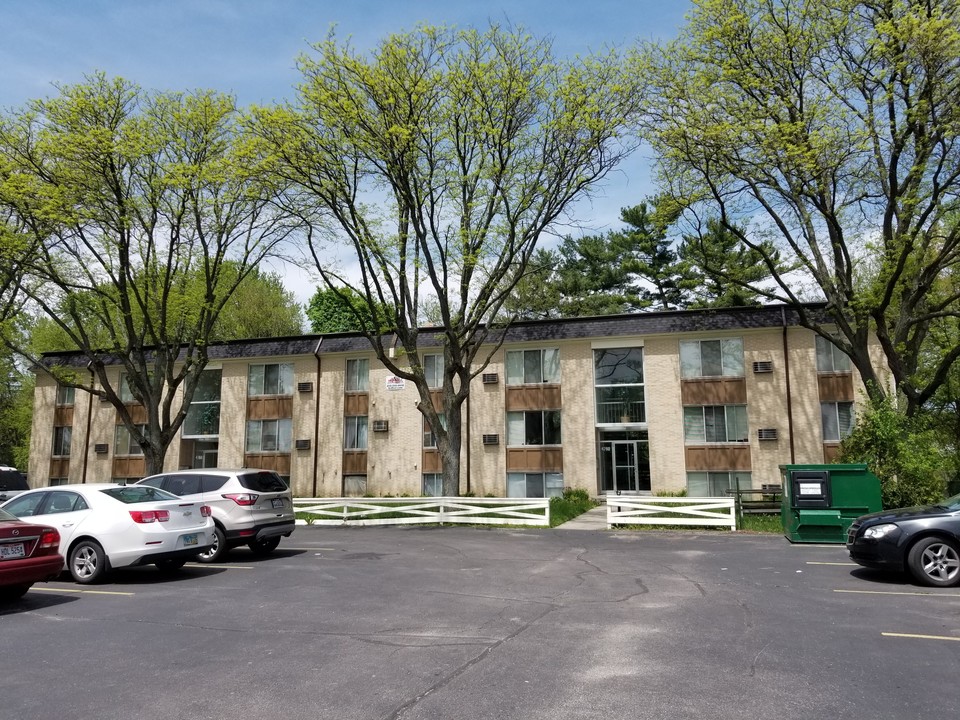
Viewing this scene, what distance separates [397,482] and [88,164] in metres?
16.9

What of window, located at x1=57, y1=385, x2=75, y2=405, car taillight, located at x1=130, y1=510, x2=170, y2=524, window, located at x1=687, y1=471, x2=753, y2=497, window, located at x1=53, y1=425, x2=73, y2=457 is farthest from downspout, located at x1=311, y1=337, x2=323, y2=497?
car taillight, located at x1=130, y1=510, x2=170, y2=524

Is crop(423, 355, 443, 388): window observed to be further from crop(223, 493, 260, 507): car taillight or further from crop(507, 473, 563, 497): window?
crop(223, 493, 260, 507): car taillight

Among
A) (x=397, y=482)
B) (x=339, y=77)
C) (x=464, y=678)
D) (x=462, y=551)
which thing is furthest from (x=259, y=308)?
(x=464, y=678)

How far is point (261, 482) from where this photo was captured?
13.1m

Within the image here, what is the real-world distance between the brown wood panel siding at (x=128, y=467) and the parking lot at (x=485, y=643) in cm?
2614

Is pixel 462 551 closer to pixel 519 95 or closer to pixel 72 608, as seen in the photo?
pixel 72 608

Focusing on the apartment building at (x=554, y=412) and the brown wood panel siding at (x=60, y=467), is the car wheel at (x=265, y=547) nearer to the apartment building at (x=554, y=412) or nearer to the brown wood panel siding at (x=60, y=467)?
the apartment building at (x=554, y=412)

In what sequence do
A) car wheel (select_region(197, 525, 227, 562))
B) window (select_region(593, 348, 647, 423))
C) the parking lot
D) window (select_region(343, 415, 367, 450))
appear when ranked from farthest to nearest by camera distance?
window (select_region(343, 415, 367, 450))
window (select_region(593, 348, 647, 423))
car wheel (select_region(197, 525, 227, 562))
the parking lot

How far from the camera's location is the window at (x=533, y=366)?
29.5 meters

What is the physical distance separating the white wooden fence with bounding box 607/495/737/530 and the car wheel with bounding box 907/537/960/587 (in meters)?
8.83

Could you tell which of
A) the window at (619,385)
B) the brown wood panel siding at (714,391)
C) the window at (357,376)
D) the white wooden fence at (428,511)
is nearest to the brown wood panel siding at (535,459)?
the window at (619,385)

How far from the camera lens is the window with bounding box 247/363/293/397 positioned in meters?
33.2

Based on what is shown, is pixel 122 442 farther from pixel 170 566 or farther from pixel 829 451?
pixel 829 451

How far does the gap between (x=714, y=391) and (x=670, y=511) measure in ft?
32.4
